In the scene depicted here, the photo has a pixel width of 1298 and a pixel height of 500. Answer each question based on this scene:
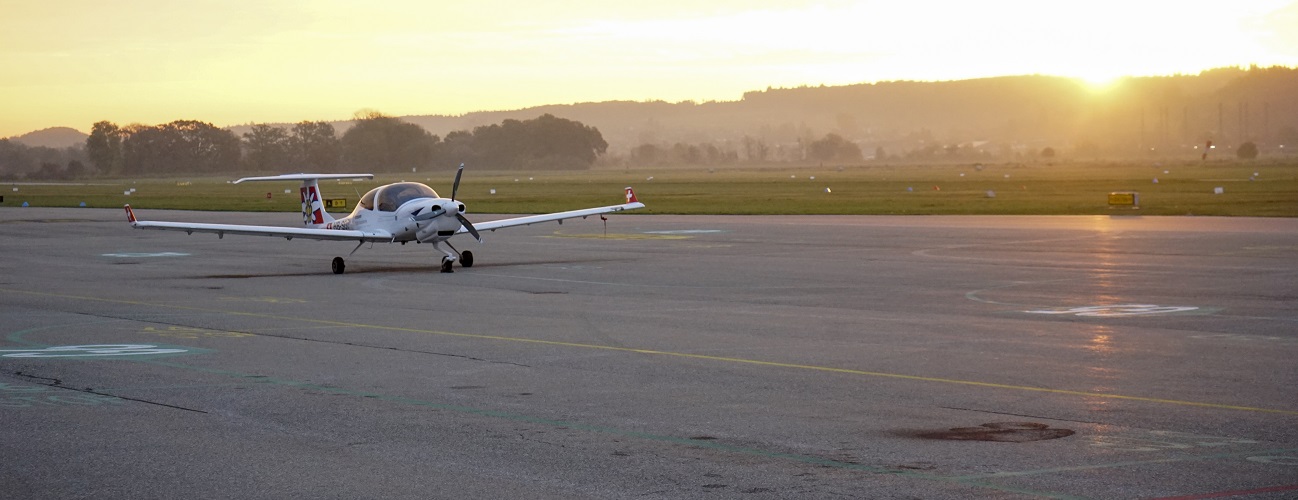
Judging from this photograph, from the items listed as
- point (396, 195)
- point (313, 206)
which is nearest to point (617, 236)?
point (313, 206)

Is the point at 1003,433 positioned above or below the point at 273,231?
below

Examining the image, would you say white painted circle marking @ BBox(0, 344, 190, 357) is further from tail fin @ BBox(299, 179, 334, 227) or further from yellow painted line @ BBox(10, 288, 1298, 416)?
tail fin @ BBox(299, 179, 334, 227)

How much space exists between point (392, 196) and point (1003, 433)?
20.8 m

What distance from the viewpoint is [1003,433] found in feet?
33.2

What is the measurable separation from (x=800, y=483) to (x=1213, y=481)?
A: 259 centimetres

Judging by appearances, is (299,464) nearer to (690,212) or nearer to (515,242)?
(515,242)

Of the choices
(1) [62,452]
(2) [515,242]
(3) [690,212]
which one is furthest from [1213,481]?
(3) [690,212]

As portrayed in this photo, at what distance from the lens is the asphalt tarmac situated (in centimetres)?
883

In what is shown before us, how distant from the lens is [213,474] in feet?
29.4

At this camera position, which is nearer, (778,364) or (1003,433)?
(1003,433)

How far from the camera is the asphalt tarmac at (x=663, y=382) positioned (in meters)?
8.83

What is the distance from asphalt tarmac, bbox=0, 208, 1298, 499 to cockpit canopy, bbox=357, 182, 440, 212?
1.62 metres

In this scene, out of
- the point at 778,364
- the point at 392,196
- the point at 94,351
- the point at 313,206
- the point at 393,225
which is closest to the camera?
the point at 778,364

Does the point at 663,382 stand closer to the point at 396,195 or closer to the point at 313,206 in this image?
the point at 396,195
